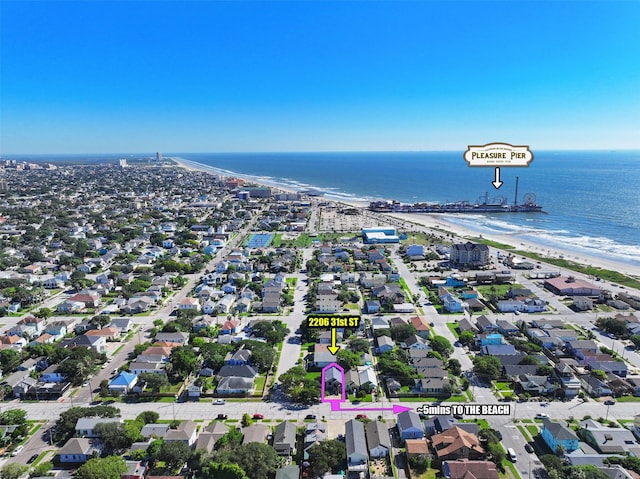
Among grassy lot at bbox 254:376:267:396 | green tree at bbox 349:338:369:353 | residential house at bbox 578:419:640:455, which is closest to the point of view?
residential house at bbox 578:419:640:455

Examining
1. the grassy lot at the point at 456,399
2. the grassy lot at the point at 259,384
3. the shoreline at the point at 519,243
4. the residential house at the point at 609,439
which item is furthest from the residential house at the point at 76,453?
the shoreline at the point at 519,243

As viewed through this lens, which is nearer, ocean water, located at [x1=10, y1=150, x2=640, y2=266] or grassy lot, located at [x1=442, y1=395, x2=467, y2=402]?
grassy lot, located at [x1=442, y1=395, x2=467, y2=402]

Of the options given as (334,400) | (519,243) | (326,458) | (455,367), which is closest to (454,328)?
(455,367)

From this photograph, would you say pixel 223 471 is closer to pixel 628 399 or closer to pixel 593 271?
pixel 628 399

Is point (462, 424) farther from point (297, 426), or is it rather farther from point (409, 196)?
point (409, 196)

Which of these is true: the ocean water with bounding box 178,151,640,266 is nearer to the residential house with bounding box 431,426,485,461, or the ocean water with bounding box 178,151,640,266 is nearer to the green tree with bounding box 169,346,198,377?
the residential house with bounding box 431,426,485,461

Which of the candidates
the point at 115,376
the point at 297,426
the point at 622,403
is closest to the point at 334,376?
the point at 297,426

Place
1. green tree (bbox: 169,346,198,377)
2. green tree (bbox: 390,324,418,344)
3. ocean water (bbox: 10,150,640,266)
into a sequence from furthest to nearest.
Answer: ocean water (bbox: 10,150,640,266)
green tree (bbox: 390,324,418,344)
green tree (bbox: 169,346,198,377)

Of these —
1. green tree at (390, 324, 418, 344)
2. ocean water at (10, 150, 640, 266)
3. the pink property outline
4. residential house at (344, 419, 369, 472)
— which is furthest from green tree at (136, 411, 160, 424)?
ocean water at (10, 150, 640, 266)
